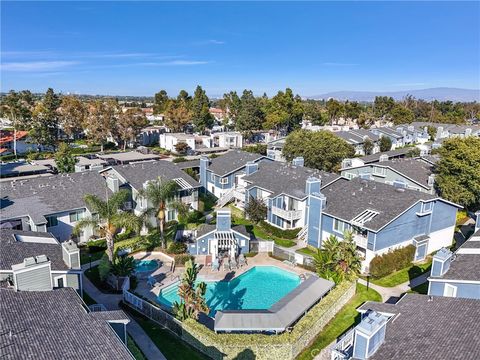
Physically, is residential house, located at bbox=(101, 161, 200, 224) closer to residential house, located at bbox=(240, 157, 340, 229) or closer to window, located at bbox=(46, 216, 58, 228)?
residential house, located at bbox=(240, 157, 340, 229)

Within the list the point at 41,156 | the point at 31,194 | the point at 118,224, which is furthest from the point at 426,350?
the point at 41,156

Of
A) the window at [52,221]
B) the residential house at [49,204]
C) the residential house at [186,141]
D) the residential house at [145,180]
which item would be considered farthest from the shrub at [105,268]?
the residential house at [186,141]

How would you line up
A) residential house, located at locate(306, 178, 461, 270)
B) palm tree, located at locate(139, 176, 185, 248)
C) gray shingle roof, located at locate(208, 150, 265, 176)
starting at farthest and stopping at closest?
1. gray shingle roof, located at locate(208, 150, 265, 176)
2. palm tree, located at locate(139, 176, 185, 248)
3. residential house, located at locate(306, 178, 461, 270)

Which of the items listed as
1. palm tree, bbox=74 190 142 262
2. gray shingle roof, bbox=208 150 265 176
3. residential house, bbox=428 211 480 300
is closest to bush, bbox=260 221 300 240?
gray shingle roof, bbox=208 150 265 176

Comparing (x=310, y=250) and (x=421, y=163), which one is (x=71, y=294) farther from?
(x=421, y=163)

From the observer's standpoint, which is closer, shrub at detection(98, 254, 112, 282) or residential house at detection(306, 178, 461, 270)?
shrub at detection(98, 254, 112, 282)

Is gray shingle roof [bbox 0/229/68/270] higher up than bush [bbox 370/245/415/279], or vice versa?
gray shingle roof [bbox 0/229/68/270]

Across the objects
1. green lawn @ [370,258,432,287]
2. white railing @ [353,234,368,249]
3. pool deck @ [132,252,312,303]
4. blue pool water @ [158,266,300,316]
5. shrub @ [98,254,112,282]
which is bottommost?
blue pool water @ [158,266,300,316]

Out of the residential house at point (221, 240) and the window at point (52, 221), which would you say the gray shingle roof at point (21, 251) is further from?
the residential house at point (221, 240)
